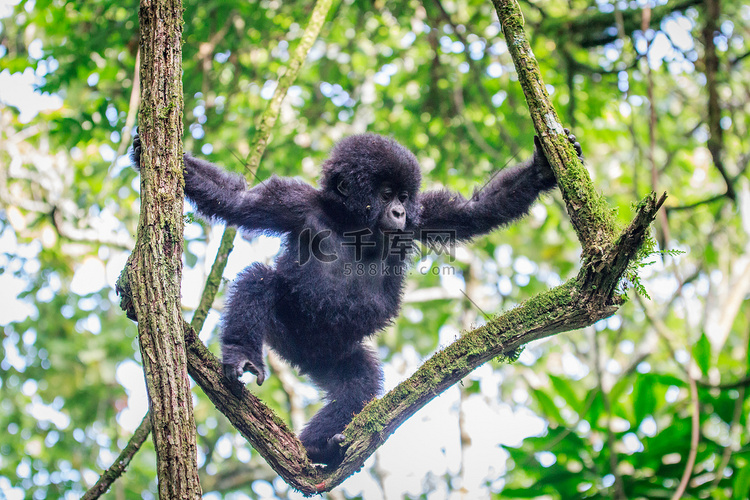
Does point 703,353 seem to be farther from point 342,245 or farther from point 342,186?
point 342,186

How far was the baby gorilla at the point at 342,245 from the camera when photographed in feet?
14.3

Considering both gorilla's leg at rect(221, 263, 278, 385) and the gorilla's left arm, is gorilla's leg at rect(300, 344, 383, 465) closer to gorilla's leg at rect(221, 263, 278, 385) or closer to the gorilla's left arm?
gorilla's leg at rect(221, 263, 278, 385)

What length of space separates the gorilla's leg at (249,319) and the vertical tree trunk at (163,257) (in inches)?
32.1

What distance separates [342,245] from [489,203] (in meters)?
1.28

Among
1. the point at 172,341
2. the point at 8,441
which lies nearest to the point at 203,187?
the point at 172,341

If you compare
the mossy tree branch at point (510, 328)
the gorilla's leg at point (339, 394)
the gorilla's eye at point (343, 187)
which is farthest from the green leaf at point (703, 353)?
the gorilla's eye at point (343, 187)

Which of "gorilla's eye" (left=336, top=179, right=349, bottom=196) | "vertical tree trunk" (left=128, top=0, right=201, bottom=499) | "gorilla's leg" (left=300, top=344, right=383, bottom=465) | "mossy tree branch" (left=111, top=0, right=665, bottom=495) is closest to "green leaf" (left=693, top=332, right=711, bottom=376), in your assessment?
"gorilla's leg" (left=300, top=344, right=383, bottom=465)

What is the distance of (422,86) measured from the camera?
871 centimetres

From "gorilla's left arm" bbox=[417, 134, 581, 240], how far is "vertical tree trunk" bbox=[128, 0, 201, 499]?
7.87 feet

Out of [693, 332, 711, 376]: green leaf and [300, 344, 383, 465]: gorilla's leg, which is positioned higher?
[693, 332, 711, 376]: green leaf

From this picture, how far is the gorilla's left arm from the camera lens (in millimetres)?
4316

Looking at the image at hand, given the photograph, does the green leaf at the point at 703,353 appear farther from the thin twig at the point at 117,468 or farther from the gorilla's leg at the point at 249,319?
the thin twig at the point at 117,468

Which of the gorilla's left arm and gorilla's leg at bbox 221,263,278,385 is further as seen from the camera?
the gorilla's left arm

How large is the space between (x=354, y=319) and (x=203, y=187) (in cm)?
158
